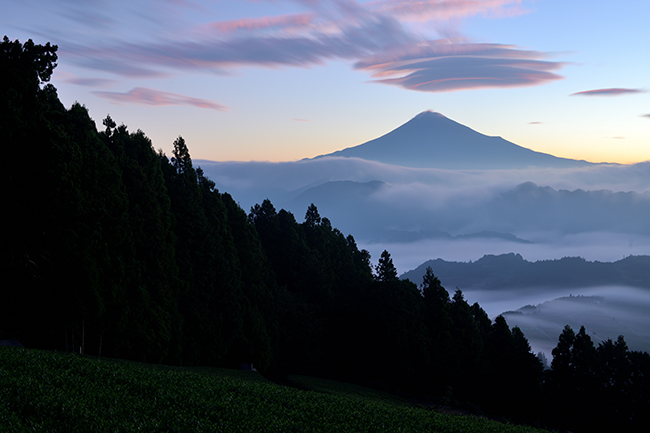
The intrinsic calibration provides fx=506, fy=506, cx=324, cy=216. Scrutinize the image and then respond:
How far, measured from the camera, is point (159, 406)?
50.4 feet

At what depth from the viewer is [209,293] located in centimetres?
3866

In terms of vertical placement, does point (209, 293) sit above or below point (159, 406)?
above

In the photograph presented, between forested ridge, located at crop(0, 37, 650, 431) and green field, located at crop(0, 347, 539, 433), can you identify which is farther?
forested ridge, located at crop(0, 37, 650, 431)

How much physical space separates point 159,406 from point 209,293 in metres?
23.6

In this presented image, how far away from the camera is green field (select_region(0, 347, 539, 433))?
13.4m

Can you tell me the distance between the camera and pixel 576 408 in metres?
46.4

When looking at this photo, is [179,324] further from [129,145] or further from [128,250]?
[129,145]

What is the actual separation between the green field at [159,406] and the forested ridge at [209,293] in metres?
7.89

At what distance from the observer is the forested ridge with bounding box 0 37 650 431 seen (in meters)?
24.1

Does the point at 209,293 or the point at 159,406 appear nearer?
the point at 159,406

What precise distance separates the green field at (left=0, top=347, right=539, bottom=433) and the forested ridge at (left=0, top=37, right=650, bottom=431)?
789 cm

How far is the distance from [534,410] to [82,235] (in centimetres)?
4476

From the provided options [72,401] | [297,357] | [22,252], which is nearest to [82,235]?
[22,252]

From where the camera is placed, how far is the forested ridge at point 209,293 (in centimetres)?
2414
